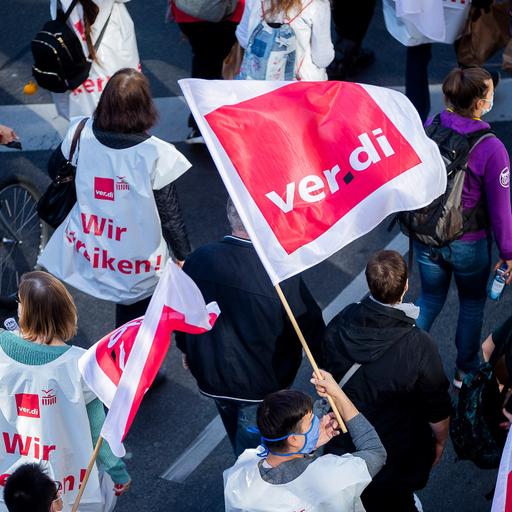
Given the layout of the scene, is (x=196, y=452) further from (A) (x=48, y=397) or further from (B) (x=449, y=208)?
(B) (x=449, y=208)

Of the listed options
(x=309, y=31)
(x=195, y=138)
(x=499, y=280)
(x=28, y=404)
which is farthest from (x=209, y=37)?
(x=28, y=404)

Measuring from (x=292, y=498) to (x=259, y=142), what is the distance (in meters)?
1.48

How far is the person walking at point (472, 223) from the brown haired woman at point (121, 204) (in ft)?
4.42

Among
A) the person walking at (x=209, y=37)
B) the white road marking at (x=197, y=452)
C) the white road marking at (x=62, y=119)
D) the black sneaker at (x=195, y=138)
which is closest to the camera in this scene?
the white road marking at (x=197, y=452)

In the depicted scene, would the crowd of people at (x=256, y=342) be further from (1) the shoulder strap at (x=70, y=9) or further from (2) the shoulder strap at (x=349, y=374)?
(1) the shoulder strap at (x=70, y=9)

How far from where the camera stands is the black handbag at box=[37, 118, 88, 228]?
5.21 meters

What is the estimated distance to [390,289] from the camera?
13.5 ft

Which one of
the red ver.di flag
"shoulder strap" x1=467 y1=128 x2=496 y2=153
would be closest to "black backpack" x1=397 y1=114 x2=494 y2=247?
"shoulder strap" x1=467 y1=128 x2=496 y2=153

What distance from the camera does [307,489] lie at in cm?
354

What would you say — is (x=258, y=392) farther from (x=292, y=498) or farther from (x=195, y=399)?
(x=195, y=399)

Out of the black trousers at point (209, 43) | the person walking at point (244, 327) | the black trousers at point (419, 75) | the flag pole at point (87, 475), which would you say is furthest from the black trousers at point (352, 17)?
the flag pole at point (87, 475)

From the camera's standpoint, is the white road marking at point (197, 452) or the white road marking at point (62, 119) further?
the white road marking at point (62, 119)

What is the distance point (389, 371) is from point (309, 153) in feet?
3.14

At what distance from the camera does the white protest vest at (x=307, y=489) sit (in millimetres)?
3523
